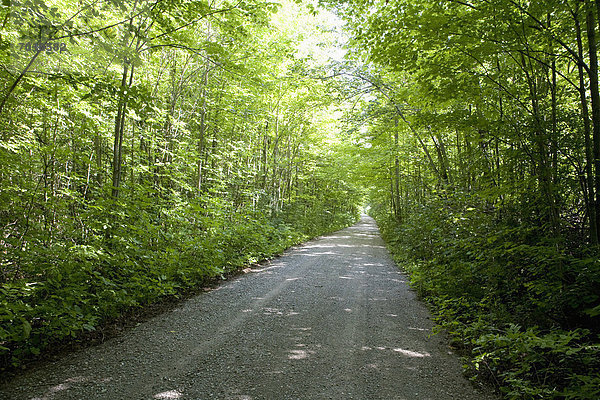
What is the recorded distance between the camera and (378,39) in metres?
5.20

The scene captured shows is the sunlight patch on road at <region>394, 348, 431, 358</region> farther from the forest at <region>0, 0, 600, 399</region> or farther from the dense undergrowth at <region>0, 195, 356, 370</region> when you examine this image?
the dense undergrowth at <region>0, 195, 356, 370</region>

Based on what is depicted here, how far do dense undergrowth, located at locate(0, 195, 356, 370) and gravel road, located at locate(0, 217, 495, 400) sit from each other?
44 centimetres

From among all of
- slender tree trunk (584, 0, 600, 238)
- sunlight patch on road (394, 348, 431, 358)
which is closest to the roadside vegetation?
slender tree trunk (584, 0, 600, 238)

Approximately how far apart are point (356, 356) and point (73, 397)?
2957 mm

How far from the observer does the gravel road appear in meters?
2.96

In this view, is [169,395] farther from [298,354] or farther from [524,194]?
Result: [524,194]

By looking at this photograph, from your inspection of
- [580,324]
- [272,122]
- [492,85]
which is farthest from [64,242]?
[272,122]

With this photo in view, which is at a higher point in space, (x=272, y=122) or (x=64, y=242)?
(x=272, y=122)

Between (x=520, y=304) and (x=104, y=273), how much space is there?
615 cm

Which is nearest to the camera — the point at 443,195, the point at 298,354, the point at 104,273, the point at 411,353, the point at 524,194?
the point at 298,354

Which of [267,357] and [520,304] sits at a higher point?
[520,304]

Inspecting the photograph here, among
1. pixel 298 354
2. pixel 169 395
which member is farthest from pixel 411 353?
pixel 169 395

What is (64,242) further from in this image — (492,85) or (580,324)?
(492,85)

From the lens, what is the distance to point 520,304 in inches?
160
